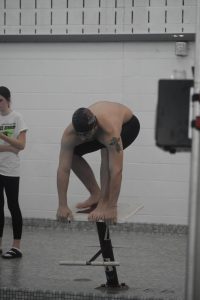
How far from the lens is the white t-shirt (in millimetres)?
6621

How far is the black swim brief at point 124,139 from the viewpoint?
18.8 ft

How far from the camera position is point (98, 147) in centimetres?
580

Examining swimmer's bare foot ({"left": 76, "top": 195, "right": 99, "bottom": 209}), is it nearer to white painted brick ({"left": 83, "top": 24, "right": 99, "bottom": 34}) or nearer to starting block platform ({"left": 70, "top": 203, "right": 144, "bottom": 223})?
starting block platform ({"left": 70, "top": 203, "right": 144, "bottom": 223})

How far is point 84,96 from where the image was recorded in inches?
355

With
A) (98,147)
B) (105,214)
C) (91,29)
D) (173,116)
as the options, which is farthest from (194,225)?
(91,29)

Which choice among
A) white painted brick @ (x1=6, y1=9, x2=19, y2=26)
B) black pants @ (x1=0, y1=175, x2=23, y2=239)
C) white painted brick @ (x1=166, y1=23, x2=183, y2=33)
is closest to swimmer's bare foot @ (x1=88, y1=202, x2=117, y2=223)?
black pants @ (x1=0, y1=175, x2=23, y2=239)

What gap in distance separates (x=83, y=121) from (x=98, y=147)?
58 centimetres

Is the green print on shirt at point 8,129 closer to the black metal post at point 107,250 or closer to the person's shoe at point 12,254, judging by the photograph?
the person's shoe at point 12,254

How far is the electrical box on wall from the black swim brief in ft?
6.84

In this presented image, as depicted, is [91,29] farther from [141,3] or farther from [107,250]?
[107,250]

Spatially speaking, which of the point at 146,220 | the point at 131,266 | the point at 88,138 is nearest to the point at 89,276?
the point at 131,266

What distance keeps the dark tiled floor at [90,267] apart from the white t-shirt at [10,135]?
79 cm

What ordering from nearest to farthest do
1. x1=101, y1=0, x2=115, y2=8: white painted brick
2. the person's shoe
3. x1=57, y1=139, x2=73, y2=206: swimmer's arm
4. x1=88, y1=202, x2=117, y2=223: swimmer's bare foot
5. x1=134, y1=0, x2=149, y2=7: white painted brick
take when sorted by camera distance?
x1=88, y1=202, x2=117, y2=223: swimmer's bare foot, x1=57, y1=139, x2=73, y2=206: swimmer's arm, the person's shoe, x1=134, y1=0, x2=149, y2=7: white painted brick, x1=101, y1=0, x2=115, y2=8: white painted brick

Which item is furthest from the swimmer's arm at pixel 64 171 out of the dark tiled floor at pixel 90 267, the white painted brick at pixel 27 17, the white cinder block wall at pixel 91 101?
the white painted brick at pixel 27 17
